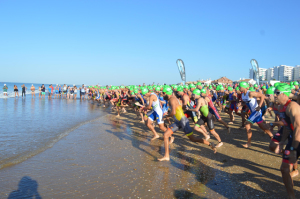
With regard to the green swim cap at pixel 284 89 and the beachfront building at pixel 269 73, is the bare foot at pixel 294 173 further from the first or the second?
the beachfront building at pixel 269 73

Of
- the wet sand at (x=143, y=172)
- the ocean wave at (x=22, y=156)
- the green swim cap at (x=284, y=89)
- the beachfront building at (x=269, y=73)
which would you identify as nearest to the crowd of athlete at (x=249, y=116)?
the green swim cap at (x=284, y=89)

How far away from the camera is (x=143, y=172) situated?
15.4 feet

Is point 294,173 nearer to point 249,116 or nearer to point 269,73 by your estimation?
point 249,116

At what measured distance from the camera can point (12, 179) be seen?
420 cm

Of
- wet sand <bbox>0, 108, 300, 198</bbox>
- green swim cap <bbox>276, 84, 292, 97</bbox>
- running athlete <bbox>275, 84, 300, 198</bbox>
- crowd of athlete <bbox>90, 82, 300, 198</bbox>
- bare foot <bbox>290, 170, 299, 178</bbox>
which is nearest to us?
running athlete <bbox>275, 84, 300, 198</bbox>

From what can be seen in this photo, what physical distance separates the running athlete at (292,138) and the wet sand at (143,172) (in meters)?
0.69

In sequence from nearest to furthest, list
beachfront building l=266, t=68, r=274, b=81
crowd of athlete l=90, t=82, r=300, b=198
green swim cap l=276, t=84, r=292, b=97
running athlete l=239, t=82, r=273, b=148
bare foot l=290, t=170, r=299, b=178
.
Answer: crowd of athlete l=90, t=82, r=300, b=198 → green swim cap l=276, t=84, r=292, b=97 → bare foot l=290, t=170, r=299, b=178 → running athlete l=239, t=82, r=273, b=148 → beachfront building l=266, t=68, r=274, b=81

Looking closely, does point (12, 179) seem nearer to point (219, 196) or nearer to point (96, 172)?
point (96, 172)

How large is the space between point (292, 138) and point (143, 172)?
288cm

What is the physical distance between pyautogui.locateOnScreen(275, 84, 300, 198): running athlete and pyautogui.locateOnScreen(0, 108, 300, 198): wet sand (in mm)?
686

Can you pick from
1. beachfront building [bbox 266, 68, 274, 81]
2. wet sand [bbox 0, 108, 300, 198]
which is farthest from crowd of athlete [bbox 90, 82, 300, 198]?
beachfront building [bbox 266, 68, 274, 81]

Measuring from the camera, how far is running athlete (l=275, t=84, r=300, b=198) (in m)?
3.04

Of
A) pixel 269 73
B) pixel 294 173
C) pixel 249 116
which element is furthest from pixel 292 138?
pixel 269 73

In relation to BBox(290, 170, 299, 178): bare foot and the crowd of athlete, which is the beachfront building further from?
BBox(290, 170, 299, 178): bare foot
